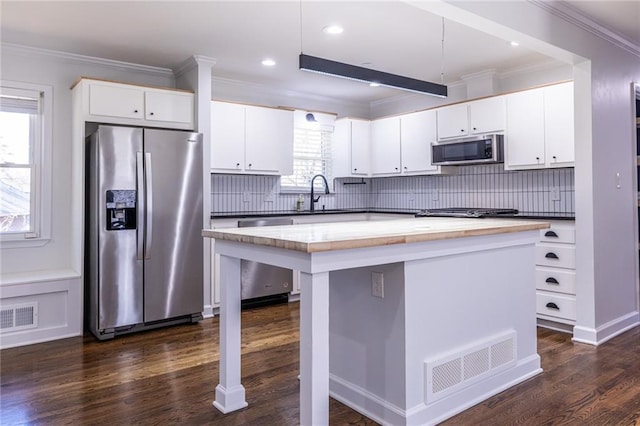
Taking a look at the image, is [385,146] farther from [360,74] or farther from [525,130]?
[360,74]

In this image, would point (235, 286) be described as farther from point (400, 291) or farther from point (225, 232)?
point (400, 291)

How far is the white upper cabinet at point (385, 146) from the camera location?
5.55 m

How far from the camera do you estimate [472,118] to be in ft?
15.4

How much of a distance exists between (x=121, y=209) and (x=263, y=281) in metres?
1.55

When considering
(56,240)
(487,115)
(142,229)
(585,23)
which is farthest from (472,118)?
(56,240)

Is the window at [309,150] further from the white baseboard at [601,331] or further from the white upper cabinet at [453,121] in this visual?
the white baseboard at [601,331]

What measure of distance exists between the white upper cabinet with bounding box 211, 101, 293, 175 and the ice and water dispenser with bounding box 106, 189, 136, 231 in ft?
3.33

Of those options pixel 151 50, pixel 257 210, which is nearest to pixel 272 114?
pixel 257 210

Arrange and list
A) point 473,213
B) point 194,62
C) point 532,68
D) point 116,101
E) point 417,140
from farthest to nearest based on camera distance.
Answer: point 417,140 < point 532,68 < point 473,213 < point 194,62 < point 116,101

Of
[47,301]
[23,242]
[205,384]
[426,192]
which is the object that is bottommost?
[205,384]

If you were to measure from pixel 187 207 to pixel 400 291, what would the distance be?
2.45m

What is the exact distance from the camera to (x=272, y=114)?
4980 mm

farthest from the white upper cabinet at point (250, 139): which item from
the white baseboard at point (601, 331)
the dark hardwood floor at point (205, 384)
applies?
the white baseboard at point (601, 331)

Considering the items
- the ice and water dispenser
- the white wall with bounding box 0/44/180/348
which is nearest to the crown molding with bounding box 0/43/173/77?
the white wall with bounding box 0/44/180/348
